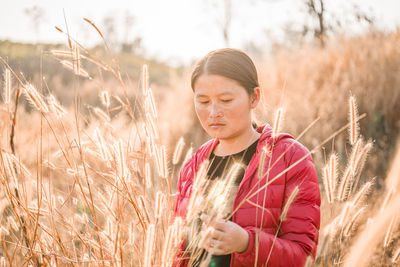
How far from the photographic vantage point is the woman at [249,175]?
1.39 meters

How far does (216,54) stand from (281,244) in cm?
102

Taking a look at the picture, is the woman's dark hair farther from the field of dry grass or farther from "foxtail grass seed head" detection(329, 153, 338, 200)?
"foxtail grass seed head" detection(329, 153, 338, 200)

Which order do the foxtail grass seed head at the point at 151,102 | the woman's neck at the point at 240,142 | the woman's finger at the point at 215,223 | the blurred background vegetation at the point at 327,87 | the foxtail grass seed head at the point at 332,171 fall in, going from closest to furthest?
the woman's finger at the point at 215,223 < the foxtail grass seed head at the point at 332,171 < the foxtail grass seed head at the point at 151,102 < the woman's neck at the point at 240,142 < the blurred background vegetation at the point at 327,87

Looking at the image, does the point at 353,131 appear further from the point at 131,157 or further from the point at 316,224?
the point at 131,157

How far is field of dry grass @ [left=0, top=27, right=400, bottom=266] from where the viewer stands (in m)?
1.29

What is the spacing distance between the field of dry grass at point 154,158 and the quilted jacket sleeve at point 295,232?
96 millimetres

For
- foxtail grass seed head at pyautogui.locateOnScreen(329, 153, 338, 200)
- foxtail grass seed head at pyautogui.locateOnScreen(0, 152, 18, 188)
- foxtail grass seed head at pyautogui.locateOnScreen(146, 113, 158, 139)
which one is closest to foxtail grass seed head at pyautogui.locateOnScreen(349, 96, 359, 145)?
foxtail grass seed head at pyautogui.locateOnScreen(329, 153, 338, 200)

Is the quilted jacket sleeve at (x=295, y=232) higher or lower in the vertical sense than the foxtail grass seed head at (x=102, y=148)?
lower

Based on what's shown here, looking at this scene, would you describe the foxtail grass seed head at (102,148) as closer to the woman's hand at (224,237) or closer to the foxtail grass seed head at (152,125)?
the foxtail grass seed head at (152,125)

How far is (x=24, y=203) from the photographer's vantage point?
1439 mm

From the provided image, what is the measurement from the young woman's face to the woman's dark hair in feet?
0.10

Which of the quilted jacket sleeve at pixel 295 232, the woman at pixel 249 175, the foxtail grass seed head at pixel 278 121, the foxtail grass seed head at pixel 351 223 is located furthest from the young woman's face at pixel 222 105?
the foxtail grass seed head at pixel 351 223

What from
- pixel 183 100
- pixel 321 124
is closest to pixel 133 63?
pixel 183 100

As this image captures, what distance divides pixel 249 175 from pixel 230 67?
1.83ft
